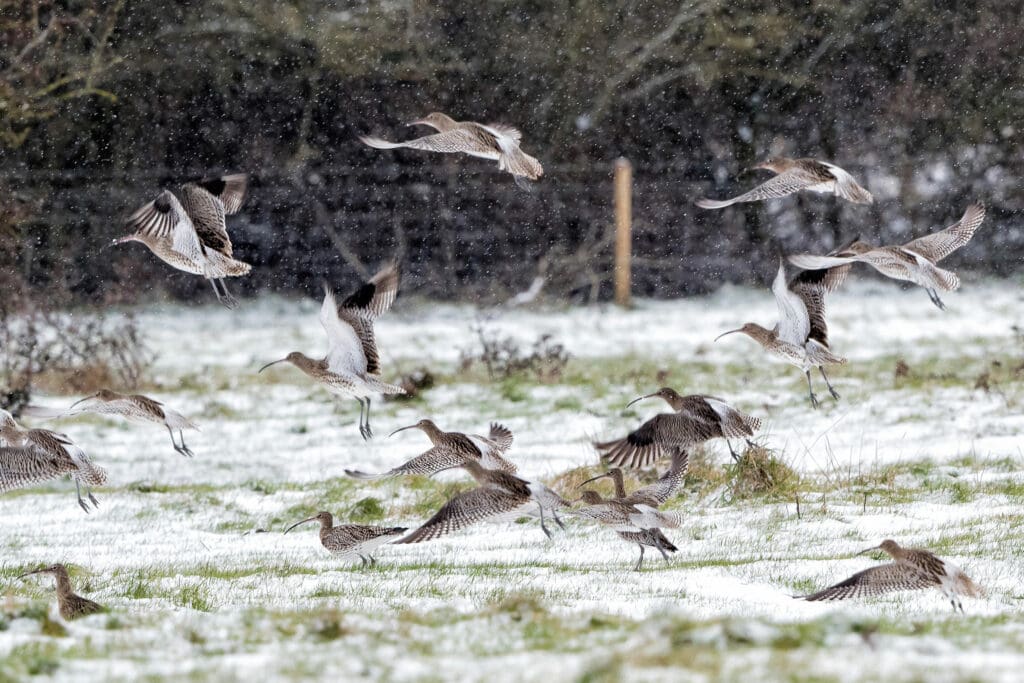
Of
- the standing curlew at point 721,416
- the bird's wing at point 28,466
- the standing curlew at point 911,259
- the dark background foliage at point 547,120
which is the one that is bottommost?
the bird's wing at point 28,466

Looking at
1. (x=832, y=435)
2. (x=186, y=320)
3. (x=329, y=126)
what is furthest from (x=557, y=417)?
(x=329, y=126)

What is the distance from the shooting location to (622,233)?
2078cm

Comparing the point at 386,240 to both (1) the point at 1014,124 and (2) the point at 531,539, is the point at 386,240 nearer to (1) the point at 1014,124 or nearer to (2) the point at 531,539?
(1) the point at 1014,124

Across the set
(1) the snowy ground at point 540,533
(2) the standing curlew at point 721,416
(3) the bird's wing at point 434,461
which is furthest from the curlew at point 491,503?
(2) the standing curlew at point 721,416

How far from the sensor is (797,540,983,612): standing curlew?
18.4ft

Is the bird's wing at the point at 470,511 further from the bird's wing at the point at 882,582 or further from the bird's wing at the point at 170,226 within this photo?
the bird's wing at the point at 170,226

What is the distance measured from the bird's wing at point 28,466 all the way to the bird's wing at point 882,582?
393cm

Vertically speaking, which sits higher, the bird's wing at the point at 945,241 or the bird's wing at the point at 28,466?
the bird's wing at the point at 945,241

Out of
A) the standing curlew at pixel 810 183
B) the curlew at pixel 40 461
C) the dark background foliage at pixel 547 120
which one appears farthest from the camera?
the dark background foliage at pixel 547 120

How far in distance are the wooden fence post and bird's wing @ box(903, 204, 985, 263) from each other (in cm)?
1231

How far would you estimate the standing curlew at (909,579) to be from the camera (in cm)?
559

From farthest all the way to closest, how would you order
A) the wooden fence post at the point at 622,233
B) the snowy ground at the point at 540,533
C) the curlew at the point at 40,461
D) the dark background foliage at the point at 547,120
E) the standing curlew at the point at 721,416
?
1. the dark background foliage at the point at 547,120
2. the wooden fence post at the point at 622,233
3. the standing curlew at the point at 721,416
4. the curlew at the point at 40,461
5. the snowy ground at the point at 540,533

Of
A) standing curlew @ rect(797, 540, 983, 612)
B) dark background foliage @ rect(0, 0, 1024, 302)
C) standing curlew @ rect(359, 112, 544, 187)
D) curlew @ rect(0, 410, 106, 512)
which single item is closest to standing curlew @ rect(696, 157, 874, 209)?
standing curlew @ rect(359, 112, 544, 187)

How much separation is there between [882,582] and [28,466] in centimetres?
434
